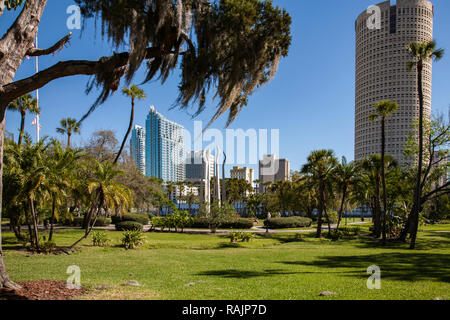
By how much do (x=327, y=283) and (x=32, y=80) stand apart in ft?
28.4

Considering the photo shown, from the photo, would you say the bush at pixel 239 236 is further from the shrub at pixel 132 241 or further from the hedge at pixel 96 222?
the hedge at pixel 96 222

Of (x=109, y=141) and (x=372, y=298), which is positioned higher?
(x=109, y=141)

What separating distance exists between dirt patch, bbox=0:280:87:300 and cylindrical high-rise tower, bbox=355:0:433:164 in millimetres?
136598

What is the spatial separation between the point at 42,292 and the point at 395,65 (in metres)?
149

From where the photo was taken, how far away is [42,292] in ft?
19.5

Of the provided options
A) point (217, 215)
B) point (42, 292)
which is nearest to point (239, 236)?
point (217, 215)

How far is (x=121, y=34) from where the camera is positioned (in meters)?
5.31

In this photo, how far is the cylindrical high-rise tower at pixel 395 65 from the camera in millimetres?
123125

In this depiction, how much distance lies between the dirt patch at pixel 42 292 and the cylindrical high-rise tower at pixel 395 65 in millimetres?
136598

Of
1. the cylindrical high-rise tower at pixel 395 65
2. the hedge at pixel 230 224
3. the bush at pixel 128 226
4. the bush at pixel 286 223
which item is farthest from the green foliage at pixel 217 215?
the cylindrical high-rise tower at pixel 395 65

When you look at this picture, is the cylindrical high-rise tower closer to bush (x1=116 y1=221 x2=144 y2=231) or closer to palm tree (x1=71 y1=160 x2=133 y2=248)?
bush (x1=116 y1=221 x2=144 y2=231)
